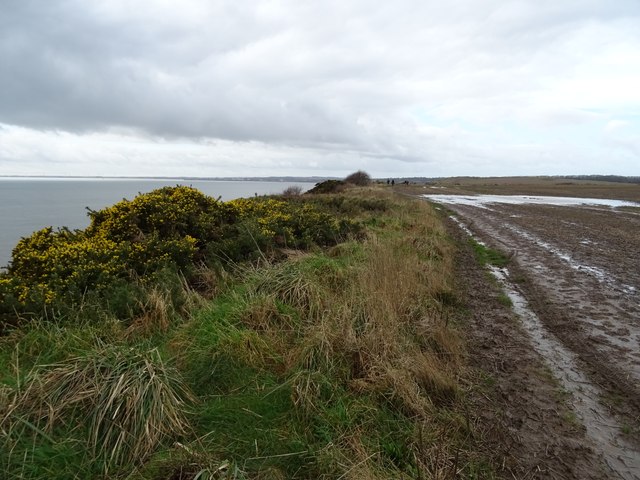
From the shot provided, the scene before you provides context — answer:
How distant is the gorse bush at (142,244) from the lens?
5.25 m

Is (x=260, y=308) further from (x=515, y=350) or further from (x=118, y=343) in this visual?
(x=515, y=350)

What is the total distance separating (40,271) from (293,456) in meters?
5.03

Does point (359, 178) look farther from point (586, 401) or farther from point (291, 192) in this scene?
point (586, 401)

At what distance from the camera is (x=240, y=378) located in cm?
388

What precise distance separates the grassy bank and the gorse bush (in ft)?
1.67

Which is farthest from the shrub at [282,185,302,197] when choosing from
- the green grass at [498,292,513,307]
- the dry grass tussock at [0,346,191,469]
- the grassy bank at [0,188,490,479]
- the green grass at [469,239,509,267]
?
the dry grass tussock at [0,346,191,469]

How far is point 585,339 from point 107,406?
6.08m

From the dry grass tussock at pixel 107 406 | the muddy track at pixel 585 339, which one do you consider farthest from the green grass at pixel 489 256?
the dry grass tussock at pixel 107 406

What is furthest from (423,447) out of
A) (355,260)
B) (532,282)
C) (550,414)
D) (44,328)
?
(532,282)

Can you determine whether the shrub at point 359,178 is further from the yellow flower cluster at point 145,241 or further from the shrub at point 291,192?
the yellow flower cluster at point 145,241

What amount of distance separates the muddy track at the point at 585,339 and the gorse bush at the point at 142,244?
448 centimetres

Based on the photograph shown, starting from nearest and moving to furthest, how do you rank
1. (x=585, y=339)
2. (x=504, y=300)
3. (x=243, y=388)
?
1. (x=243, y=388)
2. (x=585, y=339)
3. (x=504, y=300)

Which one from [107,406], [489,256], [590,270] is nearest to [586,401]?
[107,406]

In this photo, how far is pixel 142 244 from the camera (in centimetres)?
702
